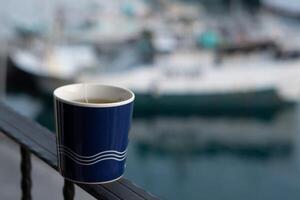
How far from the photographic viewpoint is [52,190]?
80 cm

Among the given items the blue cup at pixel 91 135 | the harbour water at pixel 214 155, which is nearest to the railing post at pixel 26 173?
the blue cup at pixel 91 135

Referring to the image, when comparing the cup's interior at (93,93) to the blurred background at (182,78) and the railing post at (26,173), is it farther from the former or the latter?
the blurred background at (182,78)

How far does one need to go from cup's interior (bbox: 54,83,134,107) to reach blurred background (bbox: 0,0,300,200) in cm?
648

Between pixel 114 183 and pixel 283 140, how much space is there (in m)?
8.76

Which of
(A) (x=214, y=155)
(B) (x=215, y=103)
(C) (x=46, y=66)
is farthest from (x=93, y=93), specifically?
(C) (x=46, y=66)

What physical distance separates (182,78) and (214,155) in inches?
114

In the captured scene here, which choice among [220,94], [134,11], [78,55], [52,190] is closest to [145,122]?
[220,94]

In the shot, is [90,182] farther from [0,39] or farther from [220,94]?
[0,39]

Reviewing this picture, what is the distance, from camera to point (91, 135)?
1.76ft

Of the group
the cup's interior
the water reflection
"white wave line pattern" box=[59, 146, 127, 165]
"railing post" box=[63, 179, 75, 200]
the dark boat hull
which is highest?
the cup's interior

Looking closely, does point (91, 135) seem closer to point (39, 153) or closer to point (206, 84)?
point (39, 153)

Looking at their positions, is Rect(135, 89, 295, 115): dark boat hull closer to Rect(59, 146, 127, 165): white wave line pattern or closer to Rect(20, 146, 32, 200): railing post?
Rect(20, 146, 32, 200): railing post

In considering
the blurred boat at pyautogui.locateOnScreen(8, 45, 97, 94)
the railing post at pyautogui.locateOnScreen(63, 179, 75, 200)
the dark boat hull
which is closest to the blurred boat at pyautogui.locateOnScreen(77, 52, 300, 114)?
the dark boat hull

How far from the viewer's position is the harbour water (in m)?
7.27
